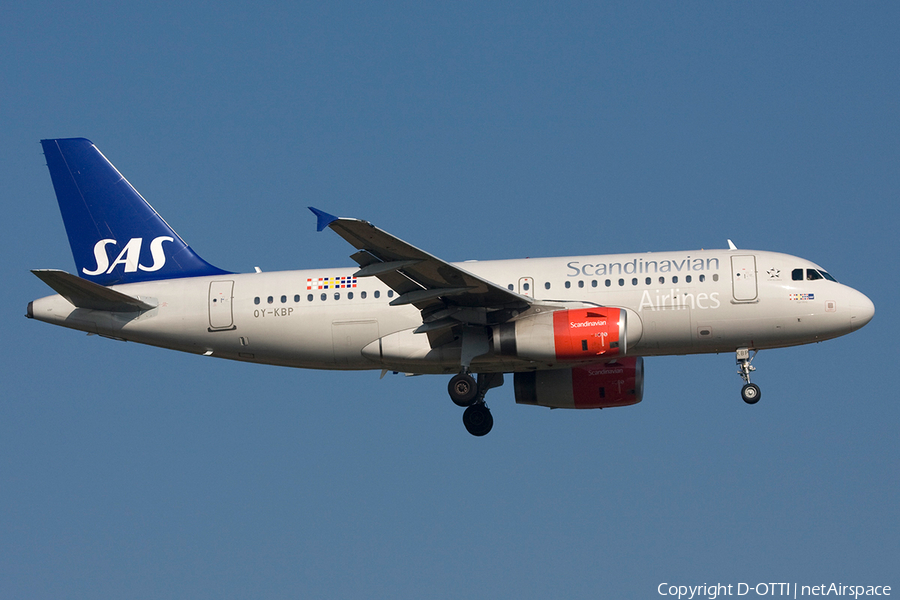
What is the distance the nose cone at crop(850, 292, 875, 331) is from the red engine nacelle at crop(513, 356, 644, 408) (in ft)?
21.5

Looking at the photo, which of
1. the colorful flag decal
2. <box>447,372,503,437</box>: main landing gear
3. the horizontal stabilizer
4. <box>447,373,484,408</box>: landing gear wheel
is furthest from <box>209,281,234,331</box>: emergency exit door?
<box>447,372,503,437</box>: main landing gear

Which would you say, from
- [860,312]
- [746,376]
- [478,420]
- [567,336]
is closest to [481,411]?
[478,420]

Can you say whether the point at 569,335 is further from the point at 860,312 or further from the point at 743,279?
the point at 860,312

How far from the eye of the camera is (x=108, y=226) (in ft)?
117

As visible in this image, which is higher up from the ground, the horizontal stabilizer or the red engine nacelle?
the horizontal stabilizer

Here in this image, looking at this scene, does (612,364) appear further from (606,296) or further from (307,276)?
(307,276)

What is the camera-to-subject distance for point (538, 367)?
31.9 metres

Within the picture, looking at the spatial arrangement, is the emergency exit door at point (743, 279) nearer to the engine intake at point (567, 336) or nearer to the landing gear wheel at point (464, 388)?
the engine intake at point (567, 336)

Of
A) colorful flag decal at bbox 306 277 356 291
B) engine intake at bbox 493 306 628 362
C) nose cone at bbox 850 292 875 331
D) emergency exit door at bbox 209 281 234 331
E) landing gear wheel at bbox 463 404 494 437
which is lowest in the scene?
landing gear wheel at bbox 463 404 494 437

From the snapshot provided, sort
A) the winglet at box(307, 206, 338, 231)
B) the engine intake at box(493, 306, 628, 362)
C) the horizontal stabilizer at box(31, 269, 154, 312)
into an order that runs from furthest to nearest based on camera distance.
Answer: the horizontal stabilizer at box(31, 269, 154, 312) → the engine intake at box(493, 306, 628, 362) → the winglet at box(307, 206, 338, 231)

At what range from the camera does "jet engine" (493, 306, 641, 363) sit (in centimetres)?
2938

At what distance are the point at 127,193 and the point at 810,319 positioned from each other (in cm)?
2269

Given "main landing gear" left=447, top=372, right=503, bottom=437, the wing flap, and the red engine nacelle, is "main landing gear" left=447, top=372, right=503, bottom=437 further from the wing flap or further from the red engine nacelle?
the wing flap

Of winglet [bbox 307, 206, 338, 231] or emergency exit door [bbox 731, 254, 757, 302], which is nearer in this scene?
winglet [bbox 307, 206, 338, 231]
